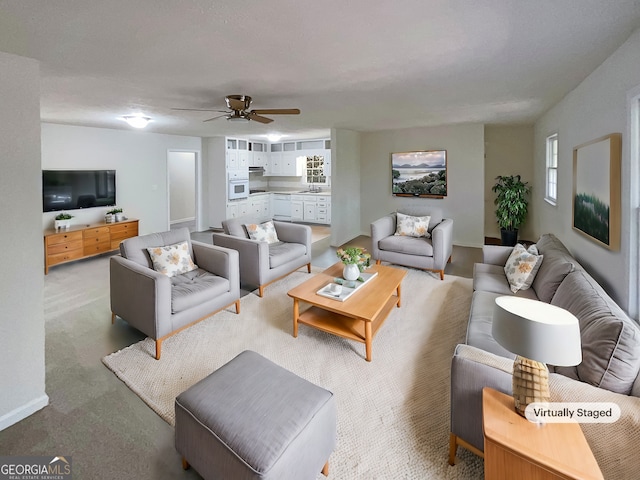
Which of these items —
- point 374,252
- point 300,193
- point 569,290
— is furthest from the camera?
point 300,193

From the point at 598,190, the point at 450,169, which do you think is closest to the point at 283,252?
the point at 598,190

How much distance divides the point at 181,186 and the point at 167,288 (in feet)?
25.3

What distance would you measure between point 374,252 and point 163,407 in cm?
361

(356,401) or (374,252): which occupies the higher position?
(374,252)

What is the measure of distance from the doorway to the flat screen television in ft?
9.67

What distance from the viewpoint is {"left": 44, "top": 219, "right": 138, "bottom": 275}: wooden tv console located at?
4946mm

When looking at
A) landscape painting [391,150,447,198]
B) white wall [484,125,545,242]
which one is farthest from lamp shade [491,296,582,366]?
white wall [484,125,545,242]

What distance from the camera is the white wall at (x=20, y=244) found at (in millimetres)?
1989

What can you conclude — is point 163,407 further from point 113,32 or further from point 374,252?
point 374,252

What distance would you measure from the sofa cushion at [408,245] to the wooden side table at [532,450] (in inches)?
134

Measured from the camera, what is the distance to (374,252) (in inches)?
200

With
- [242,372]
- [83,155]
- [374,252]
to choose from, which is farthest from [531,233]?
[83,155]

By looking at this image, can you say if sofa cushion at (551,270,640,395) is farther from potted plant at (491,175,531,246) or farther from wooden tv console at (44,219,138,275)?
wooden tv console at (44,219,138,275)

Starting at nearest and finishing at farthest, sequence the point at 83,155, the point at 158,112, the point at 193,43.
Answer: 1. the point at 193,43
2. the point at 158,112
3. the point at 83,155
